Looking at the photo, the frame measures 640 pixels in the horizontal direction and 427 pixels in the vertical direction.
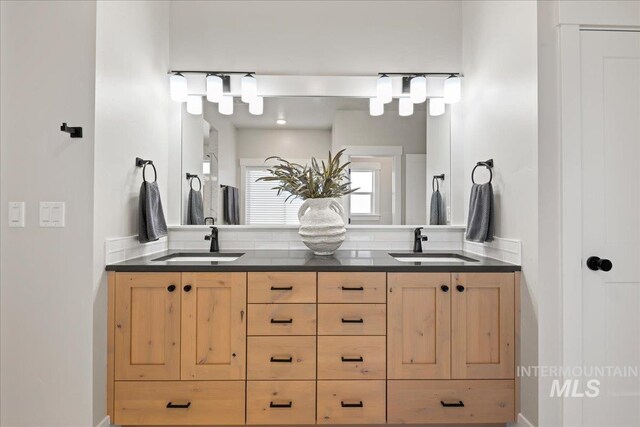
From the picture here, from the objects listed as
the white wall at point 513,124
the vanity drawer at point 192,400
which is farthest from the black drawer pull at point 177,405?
the white wall at point 513,124

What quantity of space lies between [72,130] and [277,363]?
57.3 inches

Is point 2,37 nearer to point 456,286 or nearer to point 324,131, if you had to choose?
point 324,131

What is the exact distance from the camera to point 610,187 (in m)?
1.71

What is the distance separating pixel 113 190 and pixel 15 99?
1.93 feet

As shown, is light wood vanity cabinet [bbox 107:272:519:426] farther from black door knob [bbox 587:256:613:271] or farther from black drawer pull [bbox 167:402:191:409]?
black door knob [bbox 587:256:613:271]


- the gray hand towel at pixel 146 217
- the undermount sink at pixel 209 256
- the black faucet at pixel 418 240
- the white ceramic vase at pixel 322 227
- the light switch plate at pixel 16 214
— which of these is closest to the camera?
the light switch plate at pixel 16 214

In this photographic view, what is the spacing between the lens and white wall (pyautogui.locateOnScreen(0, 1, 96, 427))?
175cm

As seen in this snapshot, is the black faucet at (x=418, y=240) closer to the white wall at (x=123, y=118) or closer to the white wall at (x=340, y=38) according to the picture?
the white wall at (x=340, y=38)

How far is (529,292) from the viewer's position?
1.78 m

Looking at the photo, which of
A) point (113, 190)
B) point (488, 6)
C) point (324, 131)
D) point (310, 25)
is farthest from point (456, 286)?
point (310, 25)

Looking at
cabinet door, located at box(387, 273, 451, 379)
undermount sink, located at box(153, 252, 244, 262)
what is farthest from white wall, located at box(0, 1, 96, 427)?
cabinet door, located at box(387, 273, 451, 379)

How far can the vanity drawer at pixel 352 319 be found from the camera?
184 cm

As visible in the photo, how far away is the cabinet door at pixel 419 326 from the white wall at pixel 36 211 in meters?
1.45

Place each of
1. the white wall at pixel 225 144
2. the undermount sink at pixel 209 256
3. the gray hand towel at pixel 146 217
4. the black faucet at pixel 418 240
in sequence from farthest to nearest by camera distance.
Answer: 1. the white wall at pixel 225 144
2. the black faucet at pixel 418 240
3. the undermount sink at pixel 209 256
4. the gray hand towel at pixel 146 217
